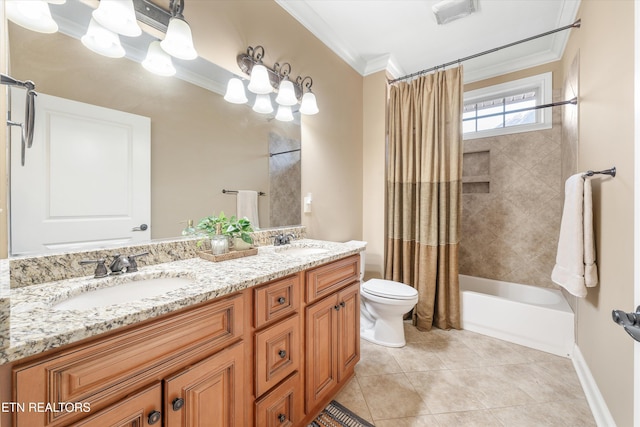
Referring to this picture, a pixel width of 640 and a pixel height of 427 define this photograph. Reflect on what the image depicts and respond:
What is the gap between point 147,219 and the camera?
3.89 ft

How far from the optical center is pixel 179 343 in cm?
73

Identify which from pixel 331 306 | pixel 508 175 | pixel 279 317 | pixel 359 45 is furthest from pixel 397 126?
pixel 279 317

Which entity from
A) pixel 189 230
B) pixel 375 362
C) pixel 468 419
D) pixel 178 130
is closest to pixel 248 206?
pixel 189 230

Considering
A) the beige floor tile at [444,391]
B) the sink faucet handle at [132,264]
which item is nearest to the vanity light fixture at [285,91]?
the sink faucet handle at [132,264]

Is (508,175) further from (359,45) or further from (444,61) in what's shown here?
(359,45)

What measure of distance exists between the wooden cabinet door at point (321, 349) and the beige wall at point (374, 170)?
4.28ft

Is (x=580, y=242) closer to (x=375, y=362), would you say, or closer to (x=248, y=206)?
(x=375, y=362)

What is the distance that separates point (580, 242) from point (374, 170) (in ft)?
5.35

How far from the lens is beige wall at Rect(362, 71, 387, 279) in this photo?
2.58 m

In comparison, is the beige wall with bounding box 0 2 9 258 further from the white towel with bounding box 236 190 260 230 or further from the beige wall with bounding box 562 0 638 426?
the beige wall with bounding box 562 0 638 426

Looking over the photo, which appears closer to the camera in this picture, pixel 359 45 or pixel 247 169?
pixel 247 169

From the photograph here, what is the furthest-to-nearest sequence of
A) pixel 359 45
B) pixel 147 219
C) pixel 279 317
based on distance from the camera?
pixel 359 45 < pixel 147 219 < pixel 279 317

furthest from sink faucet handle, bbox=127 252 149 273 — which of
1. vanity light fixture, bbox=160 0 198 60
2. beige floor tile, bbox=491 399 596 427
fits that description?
beige floor tile, bbox=491 399 596 427

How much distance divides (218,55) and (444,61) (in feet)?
7.49
